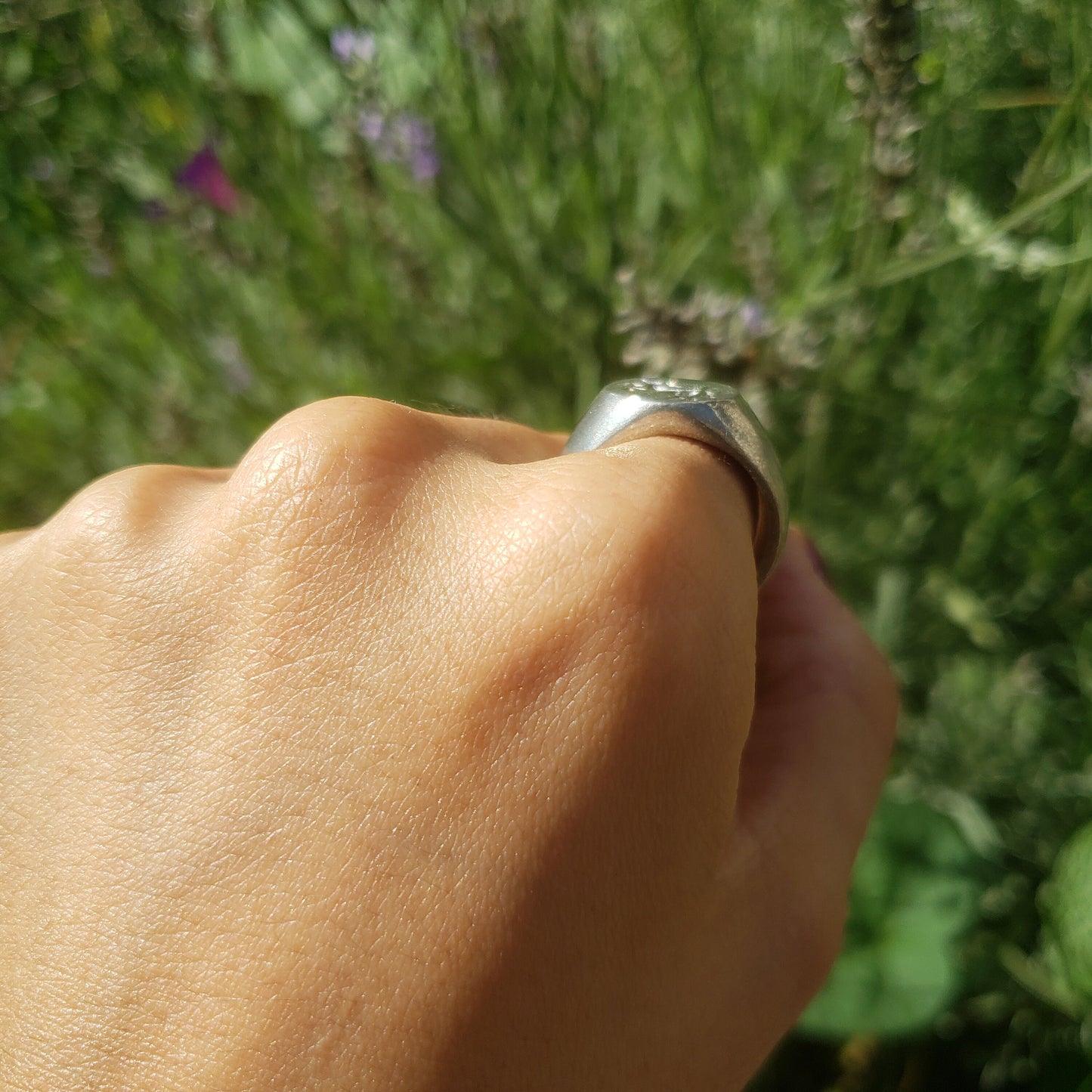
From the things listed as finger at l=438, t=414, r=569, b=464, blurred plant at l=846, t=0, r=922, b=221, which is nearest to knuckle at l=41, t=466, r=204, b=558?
finger at l=438, t=414, r=569, b=464

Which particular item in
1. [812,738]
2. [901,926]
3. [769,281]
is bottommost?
[901,926]

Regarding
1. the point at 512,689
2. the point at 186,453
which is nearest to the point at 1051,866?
the point at 512,689

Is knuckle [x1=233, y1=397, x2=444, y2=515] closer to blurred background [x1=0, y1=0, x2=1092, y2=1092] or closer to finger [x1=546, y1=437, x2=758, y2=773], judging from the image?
finger [x1=546, y1=437, x2=758, y2=773]

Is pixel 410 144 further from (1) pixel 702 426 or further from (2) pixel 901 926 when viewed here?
(2) pixel 901 926

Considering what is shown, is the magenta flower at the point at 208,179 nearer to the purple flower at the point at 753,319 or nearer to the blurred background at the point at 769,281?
the blurred background at the point at 769,281

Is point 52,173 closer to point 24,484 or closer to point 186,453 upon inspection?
point 186,453

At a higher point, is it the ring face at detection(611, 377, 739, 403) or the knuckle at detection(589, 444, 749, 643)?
the ring face at detection(611, 377, 739, 403)

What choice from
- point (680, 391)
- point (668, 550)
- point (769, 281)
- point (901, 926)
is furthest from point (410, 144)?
point (901, 926)
